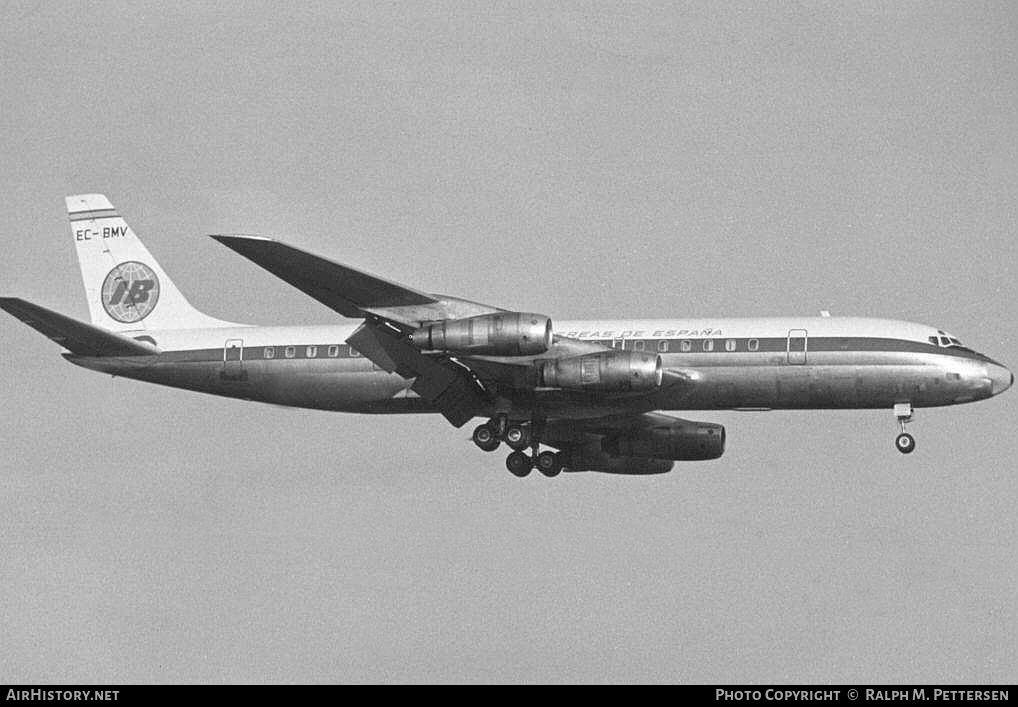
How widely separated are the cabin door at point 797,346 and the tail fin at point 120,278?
18.4 meters

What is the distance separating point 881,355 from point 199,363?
20967mm

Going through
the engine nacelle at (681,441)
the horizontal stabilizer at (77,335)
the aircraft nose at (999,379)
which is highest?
the horizontal stabilizer at (77,335)

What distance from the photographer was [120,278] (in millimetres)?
65938

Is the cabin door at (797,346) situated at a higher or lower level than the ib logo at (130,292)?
lower

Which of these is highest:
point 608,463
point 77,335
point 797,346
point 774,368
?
point 77,335

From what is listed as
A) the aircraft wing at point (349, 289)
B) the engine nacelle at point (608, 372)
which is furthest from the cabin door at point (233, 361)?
the engine nacelle at point (608, 372)

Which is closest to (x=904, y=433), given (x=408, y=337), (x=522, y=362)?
(x=522, y=362)

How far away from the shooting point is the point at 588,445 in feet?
213

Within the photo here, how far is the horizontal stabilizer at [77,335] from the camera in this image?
57.4 meters

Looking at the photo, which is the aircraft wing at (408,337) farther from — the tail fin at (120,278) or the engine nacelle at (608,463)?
the tail fin at (120,278)

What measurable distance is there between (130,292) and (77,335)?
217 inches

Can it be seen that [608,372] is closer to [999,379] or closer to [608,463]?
[608,463]

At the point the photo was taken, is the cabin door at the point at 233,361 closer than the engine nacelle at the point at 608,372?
No

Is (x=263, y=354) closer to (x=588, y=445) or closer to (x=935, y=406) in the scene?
(x=588, y=445)
